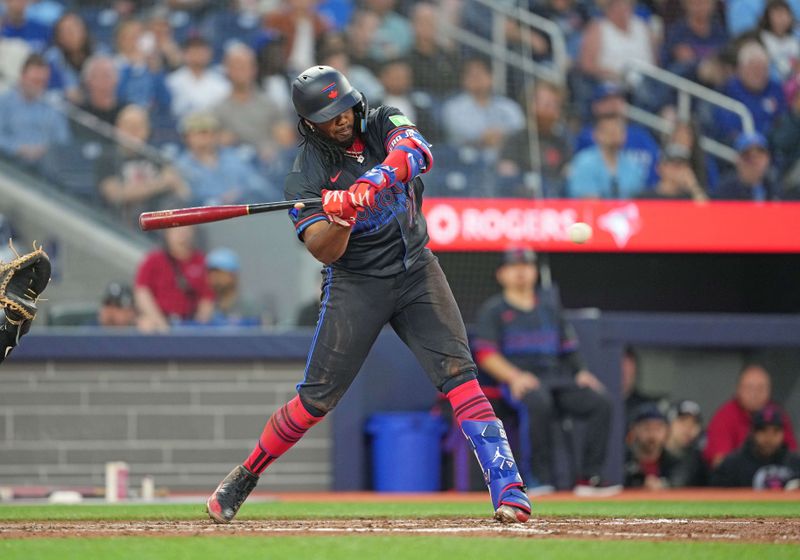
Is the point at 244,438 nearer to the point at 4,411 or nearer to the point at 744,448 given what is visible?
the point at 4,411

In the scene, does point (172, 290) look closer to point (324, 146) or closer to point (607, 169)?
point (607, 169)

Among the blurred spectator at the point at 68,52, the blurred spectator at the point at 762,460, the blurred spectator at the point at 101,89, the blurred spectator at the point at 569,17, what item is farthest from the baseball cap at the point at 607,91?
the blurred spectator at the point at 68,52

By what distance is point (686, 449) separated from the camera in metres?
10.2

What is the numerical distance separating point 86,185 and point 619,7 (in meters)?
5.95

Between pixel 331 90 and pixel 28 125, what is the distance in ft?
19.0

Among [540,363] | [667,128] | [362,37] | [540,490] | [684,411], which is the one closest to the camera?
[540,490]

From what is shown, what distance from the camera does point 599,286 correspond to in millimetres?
12305

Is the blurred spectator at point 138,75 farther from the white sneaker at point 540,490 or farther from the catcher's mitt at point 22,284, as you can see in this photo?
the catcher's mitt at point 22,284

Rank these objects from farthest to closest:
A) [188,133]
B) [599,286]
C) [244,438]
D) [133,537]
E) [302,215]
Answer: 1. [599,286]
2. [188,133]
3. [244,438]
4. [302,215]
5. [133,537]

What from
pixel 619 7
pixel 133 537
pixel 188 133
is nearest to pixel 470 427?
pixel 133 537

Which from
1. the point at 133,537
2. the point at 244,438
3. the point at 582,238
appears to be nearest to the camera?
the point at 133,537

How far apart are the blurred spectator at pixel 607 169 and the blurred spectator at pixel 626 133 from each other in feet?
0.21

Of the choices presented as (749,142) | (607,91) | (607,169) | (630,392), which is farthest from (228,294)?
(749,142)

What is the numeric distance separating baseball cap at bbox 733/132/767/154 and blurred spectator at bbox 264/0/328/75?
13.1ft
